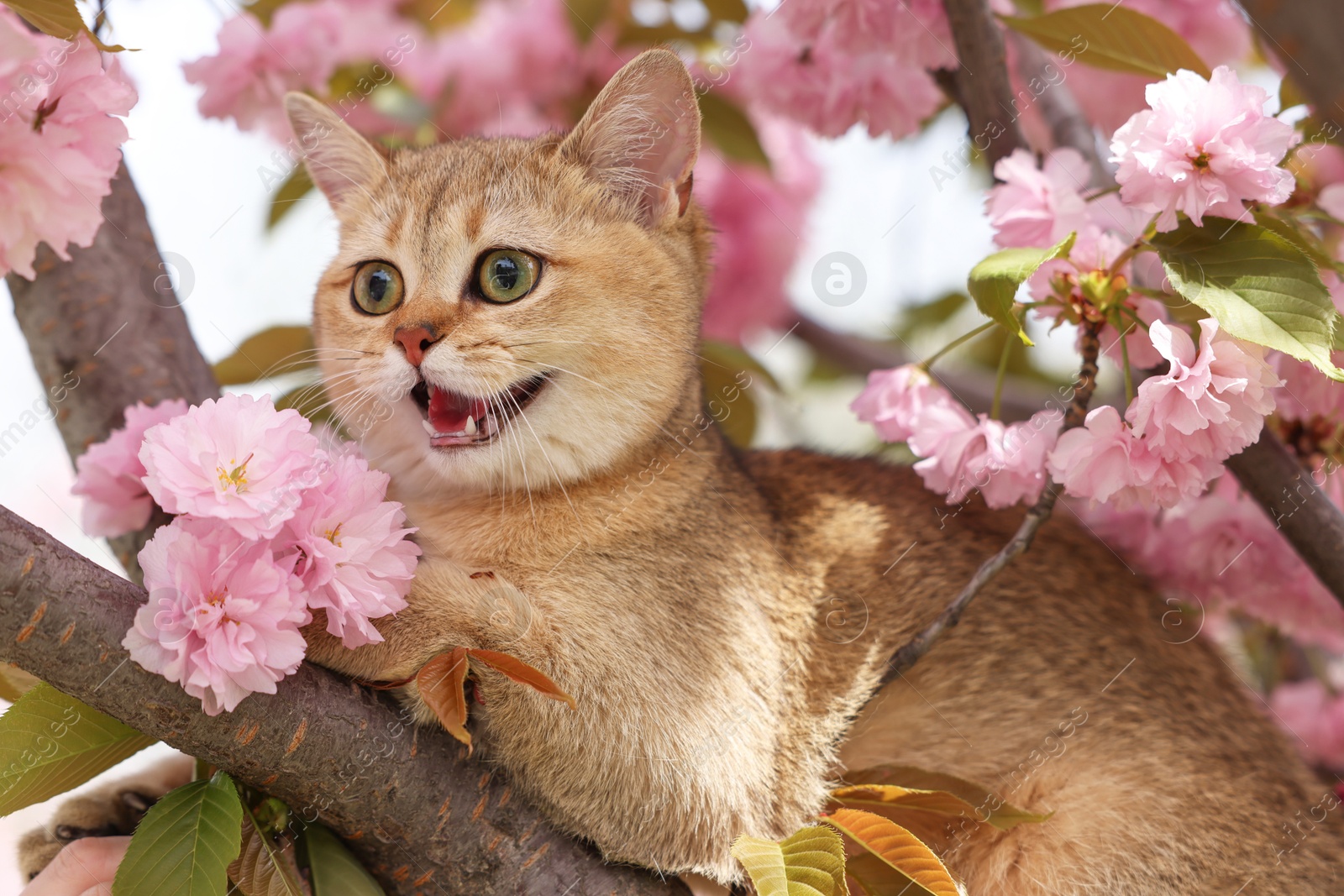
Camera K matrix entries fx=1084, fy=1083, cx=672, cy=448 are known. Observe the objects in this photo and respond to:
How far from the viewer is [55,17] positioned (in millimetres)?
1763

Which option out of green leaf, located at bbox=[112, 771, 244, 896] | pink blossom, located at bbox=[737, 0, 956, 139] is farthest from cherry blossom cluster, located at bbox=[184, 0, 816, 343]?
green leaf, located at bbox=[112, 771, 244, 896]

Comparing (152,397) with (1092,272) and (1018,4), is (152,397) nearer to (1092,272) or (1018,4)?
(1092,272)

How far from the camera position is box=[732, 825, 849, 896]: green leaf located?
1763mm

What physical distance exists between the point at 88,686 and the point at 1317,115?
2.45m

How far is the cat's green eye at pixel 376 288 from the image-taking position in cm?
238

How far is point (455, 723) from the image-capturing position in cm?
166

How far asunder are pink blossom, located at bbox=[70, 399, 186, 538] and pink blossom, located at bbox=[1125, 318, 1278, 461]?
6.20ft

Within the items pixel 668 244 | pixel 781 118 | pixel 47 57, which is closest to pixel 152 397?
pixel 47 57

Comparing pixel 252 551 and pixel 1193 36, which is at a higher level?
pixel 1193 36

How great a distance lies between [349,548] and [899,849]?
1067 mm

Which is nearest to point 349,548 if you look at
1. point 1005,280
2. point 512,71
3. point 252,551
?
point 252,551

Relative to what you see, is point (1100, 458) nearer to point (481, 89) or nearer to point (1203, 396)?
point (1203, 396)

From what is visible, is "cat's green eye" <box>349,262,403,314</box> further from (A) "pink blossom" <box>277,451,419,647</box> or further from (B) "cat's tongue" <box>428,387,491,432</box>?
(A) "pink blossom" <box>277,451,419,647</box>

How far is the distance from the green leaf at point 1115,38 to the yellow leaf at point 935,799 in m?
1.51
